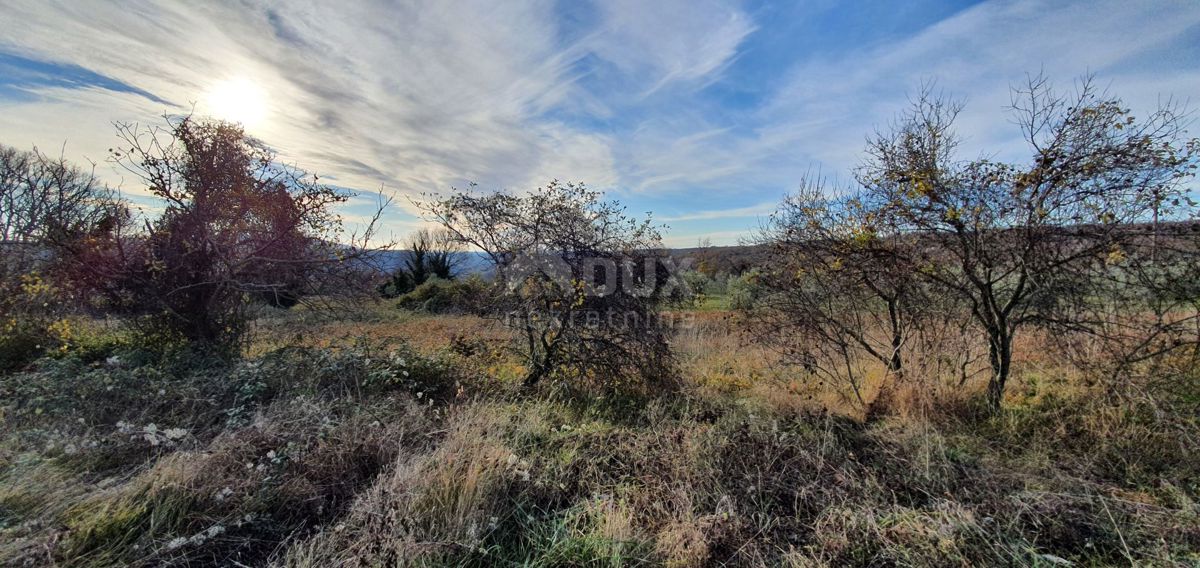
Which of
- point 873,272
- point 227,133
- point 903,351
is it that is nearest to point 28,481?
point 227,133

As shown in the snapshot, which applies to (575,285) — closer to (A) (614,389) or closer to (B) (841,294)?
(A) (614,389)

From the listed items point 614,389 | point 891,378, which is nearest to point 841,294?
point 891,378

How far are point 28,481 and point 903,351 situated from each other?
7.58 m

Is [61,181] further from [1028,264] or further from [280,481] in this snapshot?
[1028,264]

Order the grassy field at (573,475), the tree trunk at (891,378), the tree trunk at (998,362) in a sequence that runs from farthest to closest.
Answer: the tree trunk at (891,378) < the tree trunk at (998,362) < the grassy field at (573,475)

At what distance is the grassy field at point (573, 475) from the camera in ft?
8.09

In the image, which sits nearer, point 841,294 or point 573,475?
point 573,475

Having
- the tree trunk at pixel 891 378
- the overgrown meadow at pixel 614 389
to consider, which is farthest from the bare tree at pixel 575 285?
the tree trunk at pixel 891 378

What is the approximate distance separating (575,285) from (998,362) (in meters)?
4.53

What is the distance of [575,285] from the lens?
206 inches

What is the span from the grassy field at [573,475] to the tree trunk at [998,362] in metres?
0.13

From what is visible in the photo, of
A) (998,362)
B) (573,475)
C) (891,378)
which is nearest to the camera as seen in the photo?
(573,475)

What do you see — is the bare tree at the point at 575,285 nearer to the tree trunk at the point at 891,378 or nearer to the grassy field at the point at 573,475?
the grassy field at the point at 573,475

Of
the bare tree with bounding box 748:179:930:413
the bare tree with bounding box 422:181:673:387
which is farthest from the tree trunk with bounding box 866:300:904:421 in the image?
the bare tree with bounding box 422:181:673:387
